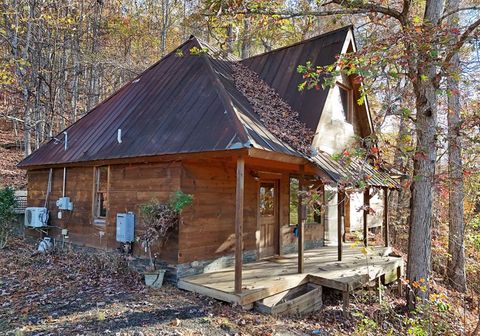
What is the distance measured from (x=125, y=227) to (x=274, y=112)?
4.41 metres

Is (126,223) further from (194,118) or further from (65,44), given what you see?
(65,44)

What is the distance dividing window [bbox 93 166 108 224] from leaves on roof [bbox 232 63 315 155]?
4.14 meters

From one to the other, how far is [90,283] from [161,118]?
3.84 meters

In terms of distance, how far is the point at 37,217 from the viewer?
10.4 m

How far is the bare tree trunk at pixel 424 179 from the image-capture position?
7340mm

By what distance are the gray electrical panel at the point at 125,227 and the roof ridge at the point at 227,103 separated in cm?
328

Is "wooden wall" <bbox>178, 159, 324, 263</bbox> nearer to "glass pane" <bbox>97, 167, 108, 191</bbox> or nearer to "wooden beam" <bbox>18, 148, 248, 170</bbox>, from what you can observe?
"wooden beam" <bbox>18, 148, 248, 170</bbox>

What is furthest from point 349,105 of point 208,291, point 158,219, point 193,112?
point 208,291

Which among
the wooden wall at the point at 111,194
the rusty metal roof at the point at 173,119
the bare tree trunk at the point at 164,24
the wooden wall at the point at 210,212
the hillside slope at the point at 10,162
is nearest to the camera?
the rusty metal roof at the point at 173,119

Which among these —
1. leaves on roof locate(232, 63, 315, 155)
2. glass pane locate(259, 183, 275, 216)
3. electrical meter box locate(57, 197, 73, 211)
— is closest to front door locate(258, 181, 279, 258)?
glass pane locate(259, 183, 275, 216)

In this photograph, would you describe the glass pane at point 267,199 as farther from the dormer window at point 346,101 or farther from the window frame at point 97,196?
the window frame at point 97,196

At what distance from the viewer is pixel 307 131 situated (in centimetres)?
862

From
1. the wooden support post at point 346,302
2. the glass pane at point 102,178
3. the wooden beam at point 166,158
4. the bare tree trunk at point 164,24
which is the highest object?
the bare tree trunk at point 164,24

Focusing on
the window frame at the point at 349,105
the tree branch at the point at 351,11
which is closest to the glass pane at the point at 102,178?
the tree branch at the point at 351,11
